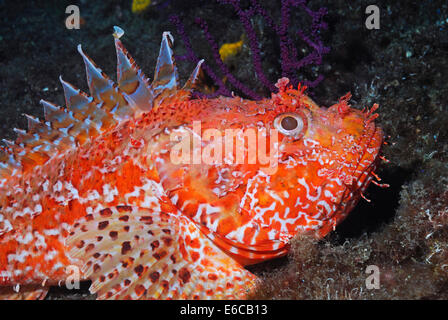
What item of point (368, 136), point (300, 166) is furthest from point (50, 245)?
point (368, 136)

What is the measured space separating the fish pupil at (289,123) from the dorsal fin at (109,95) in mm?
1572

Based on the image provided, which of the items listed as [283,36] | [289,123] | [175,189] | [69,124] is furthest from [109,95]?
[283,36]

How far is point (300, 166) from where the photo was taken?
2.78m

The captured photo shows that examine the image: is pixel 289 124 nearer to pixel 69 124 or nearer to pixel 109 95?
pixel 109 95

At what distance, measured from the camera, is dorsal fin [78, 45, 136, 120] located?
3.42 meters

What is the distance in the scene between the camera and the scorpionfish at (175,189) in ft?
9.18

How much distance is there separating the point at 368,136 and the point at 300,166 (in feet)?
2.06

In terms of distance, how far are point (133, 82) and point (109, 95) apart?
1.06 feet

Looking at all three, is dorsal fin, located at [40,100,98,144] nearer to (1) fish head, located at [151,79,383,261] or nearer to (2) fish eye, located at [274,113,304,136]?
(1) fish head, located at [151,79,383,261]

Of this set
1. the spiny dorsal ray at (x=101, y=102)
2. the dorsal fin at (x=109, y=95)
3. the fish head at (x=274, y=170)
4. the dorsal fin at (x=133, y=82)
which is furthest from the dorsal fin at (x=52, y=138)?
the fish head at (x=274, y=170)

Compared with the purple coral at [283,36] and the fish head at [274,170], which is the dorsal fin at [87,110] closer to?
the fish head at [274,170]

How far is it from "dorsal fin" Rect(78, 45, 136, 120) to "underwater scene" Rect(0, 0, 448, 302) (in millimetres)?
13

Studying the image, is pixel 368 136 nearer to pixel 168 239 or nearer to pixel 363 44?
pixel 168 239
